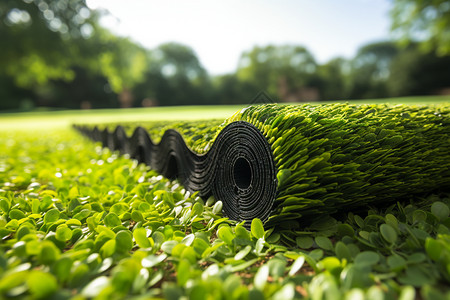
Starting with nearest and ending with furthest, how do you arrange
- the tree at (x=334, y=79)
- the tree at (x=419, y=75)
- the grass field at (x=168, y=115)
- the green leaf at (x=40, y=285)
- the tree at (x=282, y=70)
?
the green leaf at (x=40, y=285)
the grass field at (x=168, y=115)
the tree at (x=419, y=75)
the tree at (x=334, y=79)
the tree at (x=282, y=70)

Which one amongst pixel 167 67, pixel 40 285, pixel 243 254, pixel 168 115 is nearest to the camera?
pixel 40 285

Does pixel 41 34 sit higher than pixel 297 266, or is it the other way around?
pixel 41 34

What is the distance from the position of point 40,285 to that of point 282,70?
154 feet

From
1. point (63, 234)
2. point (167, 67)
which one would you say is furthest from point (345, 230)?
point (167, 67)

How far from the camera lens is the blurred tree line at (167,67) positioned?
63.7 ft

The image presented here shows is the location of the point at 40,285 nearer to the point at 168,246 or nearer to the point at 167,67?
the point at 168,246

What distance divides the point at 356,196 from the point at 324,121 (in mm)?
473

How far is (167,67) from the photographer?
50781 millimetres

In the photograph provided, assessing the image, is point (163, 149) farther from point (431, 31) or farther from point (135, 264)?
point (431, 31)

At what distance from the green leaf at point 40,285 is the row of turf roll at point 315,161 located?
0.98 m

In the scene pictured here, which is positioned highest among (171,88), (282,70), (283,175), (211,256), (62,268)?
(282,70)

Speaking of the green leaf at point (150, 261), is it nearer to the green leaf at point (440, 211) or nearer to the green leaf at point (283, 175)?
the green leaf at point (283, 175)

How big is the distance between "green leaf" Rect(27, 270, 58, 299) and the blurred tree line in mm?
7887

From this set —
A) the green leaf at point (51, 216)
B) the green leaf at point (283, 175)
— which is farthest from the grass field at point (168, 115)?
the green leaf at point (51, 216)
